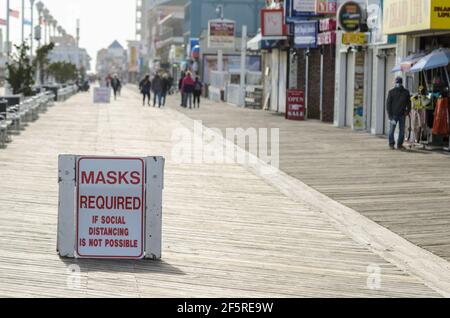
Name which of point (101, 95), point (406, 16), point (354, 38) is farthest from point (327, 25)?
point (101, 95)

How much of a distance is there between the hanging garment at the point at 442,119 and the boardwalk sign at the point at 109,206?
13.9m

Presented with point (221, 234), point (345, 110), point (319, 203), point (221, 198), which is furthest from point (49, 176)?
point (345, 110)

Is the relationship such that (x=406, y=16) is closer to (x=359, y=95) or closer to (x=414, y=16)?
(x=414, y=16)

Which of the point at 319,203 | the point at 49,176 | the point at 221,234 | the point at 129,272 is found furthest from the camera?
the point at 49,176

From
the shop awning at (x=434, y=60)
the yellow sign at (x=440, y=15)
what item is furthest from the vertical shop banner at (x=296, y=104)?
the yellow sign at (x=440, y=15)

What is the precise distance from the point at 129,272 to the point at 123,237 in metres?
0.56

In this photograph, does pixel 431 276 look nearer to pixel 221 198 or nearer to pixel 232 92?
pixel 221 198

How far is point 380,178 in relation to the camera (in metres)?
16.5

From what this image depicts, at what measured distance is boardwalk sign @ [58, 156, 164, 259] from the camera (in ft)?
29.3

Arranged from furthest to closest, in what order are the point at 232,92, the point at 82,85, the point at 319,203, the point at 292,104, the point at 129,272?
1. the point at 82,85
2. the point at 232,92
3. the point at 292,104
4. the point at 319,203
5. the point at 129,272

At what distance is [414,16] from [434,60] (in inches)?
56.8

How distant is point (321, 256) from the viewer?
31.3 feet

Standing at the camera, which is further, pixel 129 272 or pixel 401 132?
pixel 401 132

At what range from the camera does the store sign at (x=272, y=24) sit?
41.3m
